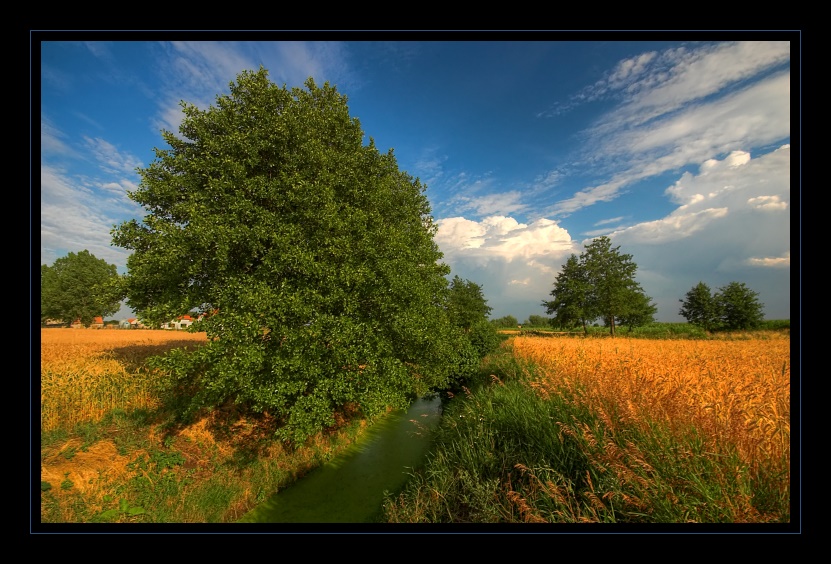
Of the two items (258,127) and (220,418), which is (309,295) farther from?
(220,418)

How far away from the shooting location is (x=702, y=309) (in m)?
38.9

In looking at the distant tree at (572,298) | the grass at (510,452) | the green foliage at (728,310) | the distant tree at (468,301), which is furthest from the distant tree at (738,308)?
the grass at (510,452)

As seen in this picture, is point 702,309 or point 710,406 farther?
point 702,309

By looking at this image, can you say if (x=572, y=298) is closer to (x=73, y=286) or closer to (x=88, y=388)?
(x=88, y=388)

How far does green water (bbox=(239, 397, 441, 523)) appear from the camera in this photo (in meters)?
7.40

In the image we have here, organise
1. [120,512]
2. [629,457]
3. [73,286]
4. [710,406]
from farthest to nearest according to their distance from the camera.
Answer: [73,286] < [120,512] < [710,406] < [629,457]

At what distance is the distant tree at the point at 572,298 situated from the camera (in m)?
37.3

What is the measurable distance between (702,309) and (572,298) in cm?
1862

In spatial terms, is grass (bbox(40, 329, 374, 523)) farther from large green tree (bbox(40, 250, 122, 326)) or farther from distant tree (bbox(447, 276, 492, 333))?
large green tree (bbox(40, 250, 122, 326))

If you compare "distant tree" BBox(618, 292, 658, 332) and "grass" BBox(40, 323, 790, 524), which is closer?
"grass" BBox(40, 323, 790, 524)

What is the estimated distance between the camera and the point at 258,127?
891cm

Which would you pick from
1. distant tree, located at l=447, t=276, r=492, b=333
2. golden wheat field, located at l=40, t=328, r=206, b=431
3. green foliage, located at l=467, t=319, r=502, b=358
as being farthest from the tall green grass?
distant tree, located at l=447, t=276, r=492, b=333

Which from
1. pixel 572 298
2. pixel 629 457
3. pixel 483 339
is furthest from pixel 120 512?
pixel 572 298
